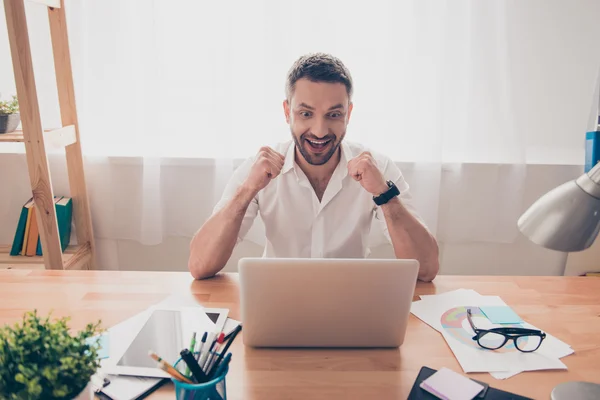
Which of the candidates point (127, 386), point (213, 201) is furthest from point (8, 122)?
point (127, 386)

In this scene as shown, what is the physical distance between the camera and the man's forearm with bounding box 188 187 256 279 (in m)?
1.33

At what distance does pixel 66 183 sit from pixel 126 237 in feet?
1.19

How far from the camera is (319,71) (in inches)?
58.3

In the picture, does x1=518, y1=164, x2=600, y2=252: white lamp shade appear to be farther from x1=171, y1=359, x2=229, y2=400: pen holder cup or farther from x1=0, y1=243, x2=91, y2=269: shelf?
x1=0, y1=243, x2=91, y2=269: shelf

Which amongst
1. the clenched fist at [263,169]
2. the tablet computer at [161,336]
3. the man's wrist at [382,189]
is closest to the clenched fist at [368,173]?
the man's wrist at [382,189]

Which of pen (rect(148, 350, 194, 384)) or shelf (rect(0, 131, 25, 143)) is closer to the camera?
pen (rect(148, 350, 194, 384))

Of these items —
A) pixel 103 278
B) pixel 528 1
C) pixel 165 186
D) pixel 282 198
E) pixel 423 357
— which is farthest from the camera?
pixel 165 186

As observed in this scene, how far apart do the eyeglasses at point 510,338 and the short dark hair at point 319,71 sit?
83 cm

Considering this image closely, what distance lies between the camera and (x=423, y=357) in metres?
0.98

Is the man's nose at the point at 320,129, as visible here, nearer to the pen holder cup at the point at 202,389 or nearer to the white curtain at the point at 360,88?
the white curtain at the point at 360,88

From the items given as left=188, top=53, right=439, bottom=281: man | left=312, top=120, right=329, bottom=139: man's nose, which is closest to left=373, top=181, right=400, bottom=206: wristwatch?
left=188, top=53, right=439, bottom=281: man

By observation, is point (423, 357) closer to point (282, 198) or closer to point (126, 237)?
point (282, 198)

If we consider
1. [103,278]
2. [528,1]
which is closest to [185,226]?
[103,278]

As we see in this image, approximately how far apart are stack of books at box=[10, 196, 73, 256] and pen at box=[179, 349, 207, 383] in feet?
5.38
